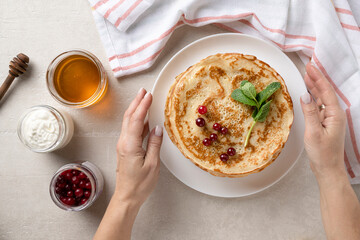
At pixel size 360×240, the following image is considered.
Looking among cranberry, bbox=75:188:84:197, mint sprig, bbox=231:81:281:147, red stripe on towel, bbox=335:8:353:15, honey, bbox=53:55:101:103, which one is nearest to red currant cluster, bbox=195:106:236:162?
mint sprig, bbox=231:81:281:147

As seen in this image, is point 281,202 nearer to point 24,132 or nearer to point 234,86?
point 234,86

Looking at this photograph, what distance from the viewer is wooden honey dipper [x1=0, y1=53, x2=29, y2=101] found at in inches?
102

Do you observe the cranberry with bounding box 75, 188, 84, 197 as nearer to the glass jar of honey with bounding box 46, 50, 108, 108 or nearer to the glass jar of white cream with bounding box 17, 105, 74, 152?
the glass jar of white cream with bounding box 17, 105, 74, 152

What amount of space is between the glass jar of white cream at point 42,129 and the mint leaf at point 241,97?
1.29m

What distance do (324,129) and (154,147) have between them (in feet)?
3.84

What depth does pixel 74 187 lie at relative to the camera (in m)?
2.44

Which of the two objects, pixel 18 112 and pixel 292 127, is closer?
pixel 292 127

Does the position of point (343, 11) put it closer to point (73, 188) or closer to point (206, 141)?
point (206, 141)

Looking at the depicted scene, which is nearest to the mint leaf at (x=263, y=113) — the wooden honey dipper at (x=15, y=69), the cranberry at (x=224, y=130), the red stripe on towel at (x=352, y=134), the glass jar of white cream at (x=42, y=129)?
the cranberry at (x=224, y=130)

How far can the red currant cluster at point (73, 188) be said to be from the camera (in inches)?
95.0

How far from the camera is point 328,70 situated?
242 cm

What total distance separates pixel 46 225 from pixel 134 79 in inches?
55.8

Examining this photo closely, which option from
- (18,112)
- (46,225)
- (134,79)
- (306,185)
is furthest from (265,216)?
(18,112)

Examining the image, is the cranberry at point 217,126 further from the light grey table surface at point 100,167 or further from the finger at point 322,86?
the finger at point 322,86
